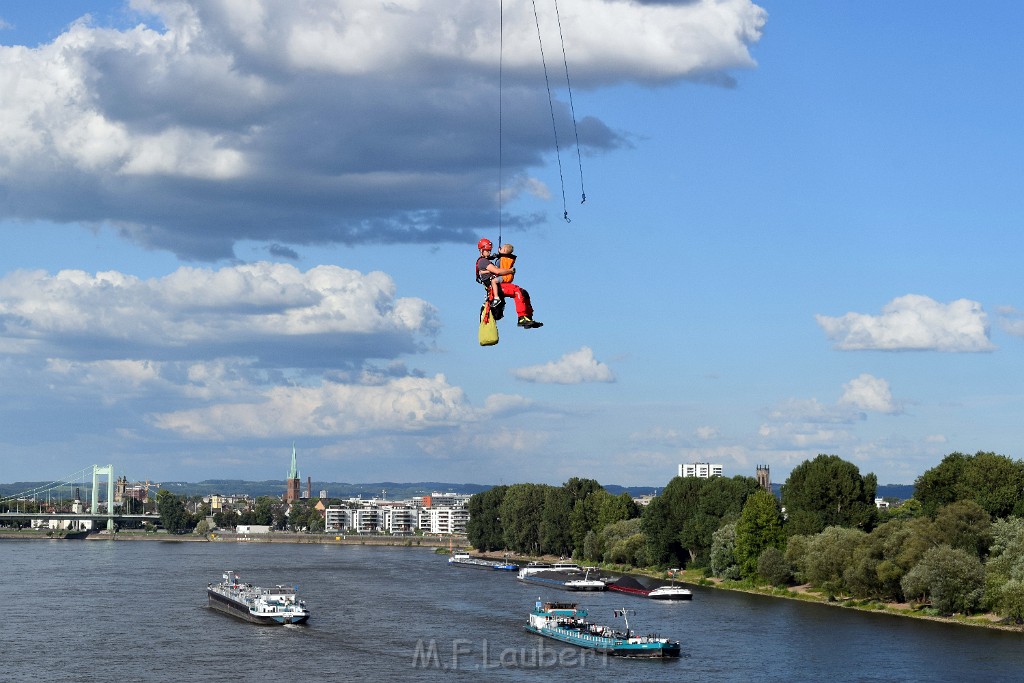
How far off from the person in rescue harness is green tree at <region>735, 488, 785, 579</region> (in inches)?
3376

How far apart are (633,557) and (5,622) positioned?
68430 millimetres

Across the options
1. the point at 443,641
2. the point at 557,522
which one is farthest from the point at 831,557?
the point at 557,522

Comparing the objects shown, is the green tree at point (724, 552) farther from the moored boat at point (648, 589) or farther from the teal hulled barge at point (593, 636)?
the teal hulled barge at point (593, 636)

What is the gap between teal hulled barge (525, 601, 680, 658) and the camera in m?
72.4

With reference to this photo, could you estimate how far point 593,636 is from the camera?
7769 cm

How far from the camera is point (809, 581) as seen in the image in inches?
4067

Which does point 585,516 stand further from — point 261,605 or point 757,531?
point 261,605

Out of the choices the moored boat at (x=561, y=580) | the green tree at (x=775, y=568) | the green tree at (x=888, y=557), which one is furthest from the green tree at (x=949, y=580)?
the moored boat at (x=561, y=580)

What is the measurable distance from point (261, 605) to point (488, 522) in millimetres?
89506

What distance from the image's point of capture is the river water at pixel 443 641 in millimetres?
65062

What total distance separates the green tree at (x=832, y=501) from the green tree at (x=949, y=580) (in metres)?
22.5

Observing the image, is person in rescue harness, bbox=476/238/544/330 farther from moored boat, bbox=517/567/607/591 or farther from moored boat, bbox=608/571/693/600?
moored boat, bbox=517/567/607/591

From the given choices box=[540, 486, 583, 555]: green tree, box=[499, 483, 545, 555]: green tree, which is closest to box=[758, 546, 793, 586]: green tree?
box=[540, 486, 583, 555]: green tree

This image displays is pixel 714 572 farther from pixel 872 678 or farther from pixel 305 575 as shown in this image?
pixel 872 678
